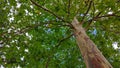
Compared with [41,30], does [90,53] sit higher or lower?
lower

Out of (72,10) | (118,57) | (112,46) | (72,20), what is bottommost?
(118,57)

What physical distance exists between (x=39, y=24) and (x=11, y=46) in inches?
59.7

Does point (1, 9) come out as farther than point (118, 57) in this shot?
No

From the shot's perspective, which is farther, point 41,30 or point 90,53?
point 41,30

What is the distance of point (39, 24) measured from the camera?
8.17 metres

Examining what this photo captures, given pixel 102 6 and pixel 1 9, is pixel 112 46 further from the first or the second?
pixel 1 9

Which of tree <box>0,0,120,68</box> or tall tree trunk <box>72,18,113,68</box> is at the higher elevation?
tree <box>0,0,120,68</box>

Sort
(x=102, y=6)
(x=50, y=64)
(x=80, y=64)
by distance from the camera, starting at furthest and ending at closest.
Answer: (x=80, y=64) < (x=50, y=64) < (x=102, y=6)

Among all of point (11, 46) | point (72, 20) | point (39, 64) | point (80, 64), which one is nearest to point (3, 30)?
point (11, 46)

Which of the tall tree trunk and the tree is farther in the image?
the tree

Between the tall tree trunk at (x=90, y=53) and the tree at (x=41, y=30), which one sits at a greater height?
the tree at (x=41, y=30)

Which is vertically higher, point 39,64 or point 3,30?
point 3,30

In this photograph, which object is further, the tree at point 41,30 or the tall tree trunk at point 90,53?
the tree at point 41,30

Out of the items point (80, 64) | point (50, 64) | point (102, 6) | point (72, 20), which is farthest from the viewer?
point (80, 64)
